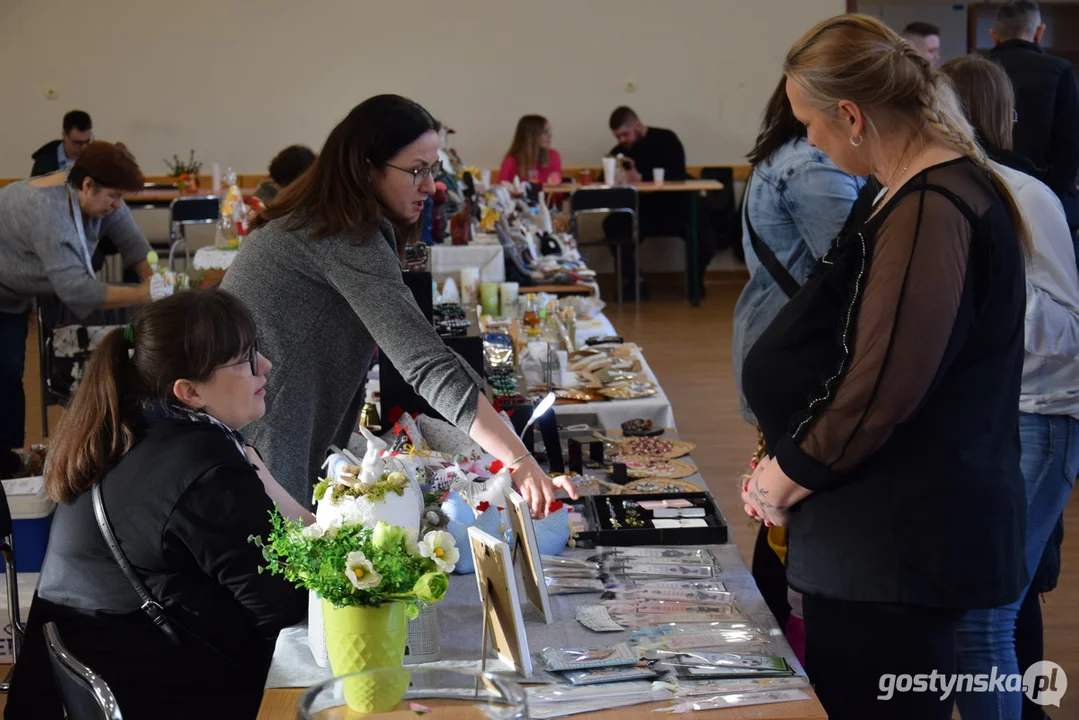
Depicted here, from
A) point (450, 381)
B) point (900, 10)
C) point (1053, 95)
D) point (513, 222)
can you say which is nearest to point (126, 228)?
point (513, 222)

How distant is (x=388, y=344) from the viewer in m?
1.97

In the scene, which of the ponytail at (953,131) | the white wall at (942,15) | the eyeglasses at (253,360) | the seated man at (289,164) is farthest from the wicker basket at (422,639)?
the white wall at (942,15)

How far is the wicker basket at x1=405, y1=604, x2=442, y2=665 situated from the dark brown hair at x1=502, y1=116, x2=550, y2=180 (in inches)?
291

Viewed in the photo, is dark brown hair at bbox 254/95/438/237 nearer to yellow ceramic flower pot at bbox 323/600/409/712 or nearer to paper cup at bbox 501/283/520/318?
yellow ceramic flower pot at bbox 323/600/409/712

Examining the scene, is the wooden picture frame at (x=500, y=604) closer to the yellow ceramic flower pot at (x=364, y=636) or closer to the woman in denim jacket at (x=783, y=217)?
the yellow ceramic flower pot at (x=364, y=636)

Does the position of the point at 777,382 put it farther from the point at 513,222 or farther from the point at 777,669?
the point at 513,222

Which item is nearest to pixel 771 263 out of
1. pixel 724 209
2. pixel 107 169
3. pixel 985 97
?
pixel 985 97

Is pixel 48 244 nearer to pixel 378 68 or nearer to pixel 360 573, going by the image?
pixel 360 573

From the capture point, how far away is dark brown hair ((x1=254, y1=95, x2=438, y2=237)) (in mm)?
2029

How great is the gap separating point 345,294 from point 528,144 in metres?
7.02

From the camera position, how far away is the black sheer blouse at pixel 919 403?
1.46 meters

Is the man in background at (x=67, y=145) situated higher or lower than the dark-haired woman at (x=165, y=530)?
higher

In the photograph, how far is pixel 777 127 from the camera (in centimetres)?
241

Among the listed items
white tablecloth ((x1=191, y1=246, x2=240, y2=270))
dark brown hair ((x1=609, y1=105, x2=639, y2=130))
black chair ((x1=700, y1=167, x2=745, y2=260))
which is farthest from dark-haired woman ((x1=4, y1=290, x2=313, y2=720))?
black chair ((x1=700, y1=167, x2=745, y2=260))
